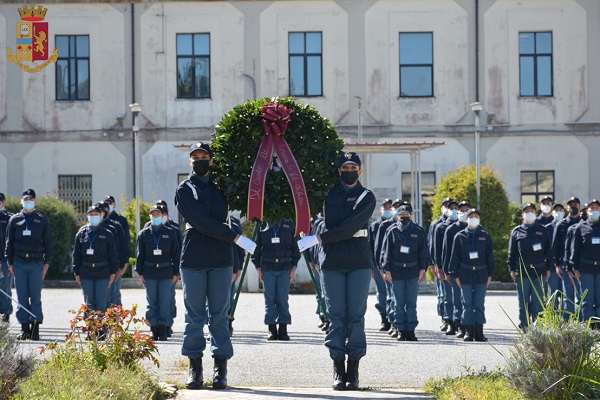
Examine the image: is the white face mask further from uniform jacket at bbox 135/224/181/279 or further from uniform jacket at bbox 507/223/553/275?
uniform jacket at bbox 135/224/181/279

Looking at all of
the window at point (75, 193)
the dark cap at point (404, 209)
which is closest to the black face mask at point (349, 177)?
the dark cap at point (404, 209)

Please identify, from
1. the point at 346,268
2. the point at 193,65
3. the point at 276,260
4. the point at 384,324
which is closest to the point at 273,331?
the point at 276,260

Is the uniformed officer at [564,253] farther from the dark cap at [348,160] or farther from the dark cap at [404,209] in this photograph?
the dark cap at [348,160]

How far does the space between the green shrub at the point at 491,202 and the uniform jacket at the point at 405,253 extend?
1281 cm

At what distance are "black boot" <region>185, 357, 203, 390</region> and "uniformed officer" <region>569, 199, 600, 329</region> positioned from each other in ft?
29.9

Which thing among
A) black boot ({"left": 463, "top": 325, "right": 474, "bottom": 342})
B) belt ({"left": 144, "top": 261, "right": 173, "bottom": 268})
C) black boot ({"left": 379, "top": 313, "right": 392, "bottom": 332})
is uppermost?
belt ({"left": 144, "top": 261, "right": 173, "bottom": 268})

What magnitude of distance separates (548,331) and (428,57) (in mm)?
29324

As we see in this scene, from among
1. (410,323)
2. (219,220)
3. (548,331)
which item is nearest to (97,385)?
(219,220)

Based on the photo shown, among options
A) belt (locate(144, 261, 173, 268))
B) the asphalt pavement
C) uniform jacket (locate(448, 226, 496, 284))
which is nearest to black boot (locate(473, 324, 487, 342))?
the asphalt pavement

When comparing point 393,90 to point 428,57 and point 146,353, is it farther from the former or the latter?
point 146,353

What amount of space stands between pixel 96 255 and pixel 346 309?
6.62m

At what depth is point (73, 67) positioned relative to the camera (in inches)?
1468

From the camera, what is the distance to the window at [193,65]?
3722 cm

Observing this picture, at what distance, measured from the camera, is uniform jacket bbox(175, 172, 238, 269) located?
34.5 feet
